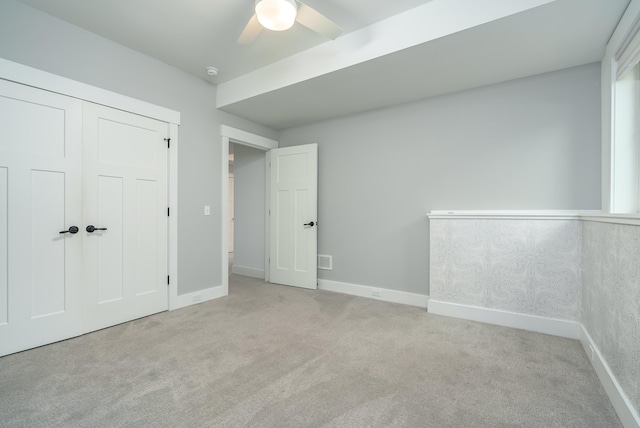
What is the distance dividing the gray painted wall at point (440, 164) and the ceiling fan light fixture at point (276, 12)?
197 cm

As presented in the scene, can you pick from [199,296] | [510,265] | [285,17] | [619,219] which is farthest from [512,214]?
[199,296]

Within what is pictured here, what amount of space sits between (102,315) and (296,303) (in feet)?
6.25

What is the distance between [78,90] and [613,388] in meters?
4.37

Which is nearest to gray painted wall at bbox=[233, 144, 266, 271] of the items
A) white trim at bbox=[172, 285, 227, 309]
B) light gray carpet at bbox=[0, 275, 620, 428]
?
white trim at bbox=[172, 285, 227, 309]

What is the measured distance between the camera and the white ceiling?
2.08 metres

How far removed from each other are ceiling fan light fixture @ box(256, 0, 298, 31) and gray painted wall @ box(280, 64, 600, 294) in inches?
77.6

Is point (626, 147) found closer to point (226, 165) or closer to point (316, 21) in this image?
point (316, 21)

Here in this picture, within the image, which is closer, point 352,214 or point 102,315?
point 102,315

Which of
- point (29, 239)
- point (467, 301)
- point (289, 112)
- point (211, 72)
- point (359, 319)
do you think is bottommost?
point (359, 319)

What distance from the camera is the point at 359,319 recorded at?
9.71 ft

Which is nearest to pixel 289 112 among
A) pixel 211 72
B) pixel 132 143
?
pixel 211 72

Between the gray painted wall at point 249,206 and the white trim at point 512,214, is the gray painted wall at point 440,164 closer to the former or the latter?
the white trim at point 512,214

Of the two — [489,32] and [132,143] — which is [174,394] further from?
[489,32]

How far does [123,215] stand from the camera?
9.32 ft
